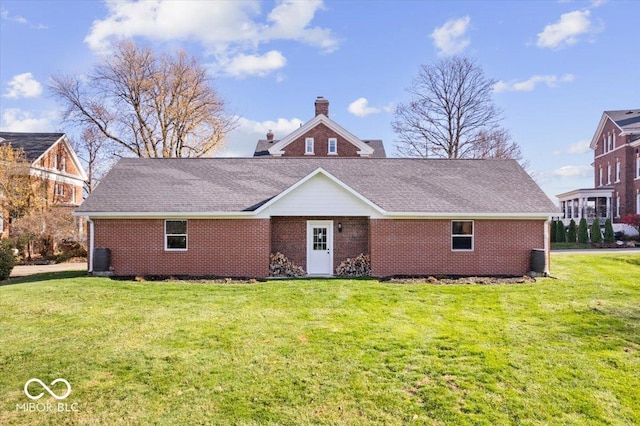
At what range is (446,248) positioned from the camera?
16.4 metres

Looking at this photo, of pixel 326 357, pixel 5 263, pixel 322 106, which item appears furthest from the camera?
pixel 322 106

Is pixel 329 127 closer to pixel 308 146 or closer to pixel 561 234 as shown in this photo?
pixel 308 146

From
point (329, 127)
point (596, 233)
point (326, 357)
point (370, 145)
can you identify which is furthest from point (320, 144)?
point (326, 357)

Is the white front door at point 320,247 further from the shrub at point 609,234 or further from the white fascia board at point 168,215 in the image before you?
the shrub at point 609,234

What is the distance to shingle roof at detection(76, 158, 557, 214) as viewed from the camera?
54.4 feet

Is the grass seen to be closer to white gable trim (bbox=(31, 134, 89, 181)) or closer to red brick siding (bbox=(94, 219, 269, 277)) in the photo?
red brick siding (bbox=(94, 219, 269, 277))

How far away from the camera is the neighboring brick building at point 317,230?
16219 mm

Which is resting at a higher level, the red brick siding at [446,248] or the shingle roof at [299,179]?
the shingle roof at [299,179]

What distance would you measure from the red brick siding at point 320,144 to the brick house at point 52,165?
15.7 m

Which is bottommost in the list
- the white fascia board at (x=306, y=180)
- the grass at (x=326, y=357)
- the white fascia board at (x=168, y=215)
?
the grass at (x=326, y=357)

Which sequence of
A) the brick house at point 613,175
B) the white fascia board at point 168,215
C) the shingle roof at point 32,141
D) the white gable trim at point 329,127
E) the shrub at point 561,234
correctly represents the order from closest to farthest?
1. the white fascia board at point 168,215
2. the shingle roof at point 32,141
3. the white gable trim at point 329,127
4. the shrub at point 561,234
5. the brick house at point 613,175

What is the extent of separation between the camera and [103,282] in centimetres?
1461

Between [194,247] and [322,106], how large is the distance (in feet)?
64.9

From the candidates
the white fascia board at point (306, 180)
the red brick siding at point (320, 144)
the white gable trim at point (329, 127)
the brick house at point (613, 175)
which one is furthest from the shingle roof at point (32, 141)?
the brick house at point (613, 175)
